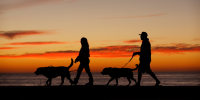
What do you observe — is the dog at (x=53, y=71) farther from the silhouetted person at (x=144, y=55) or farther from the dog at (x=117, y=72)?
the silhouetted person at (x=144, y=55)

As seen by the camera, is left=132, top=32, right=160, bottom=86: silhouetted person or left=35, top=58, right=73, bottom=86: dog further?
left=35, top=58, right=73, bottom=86: dog
